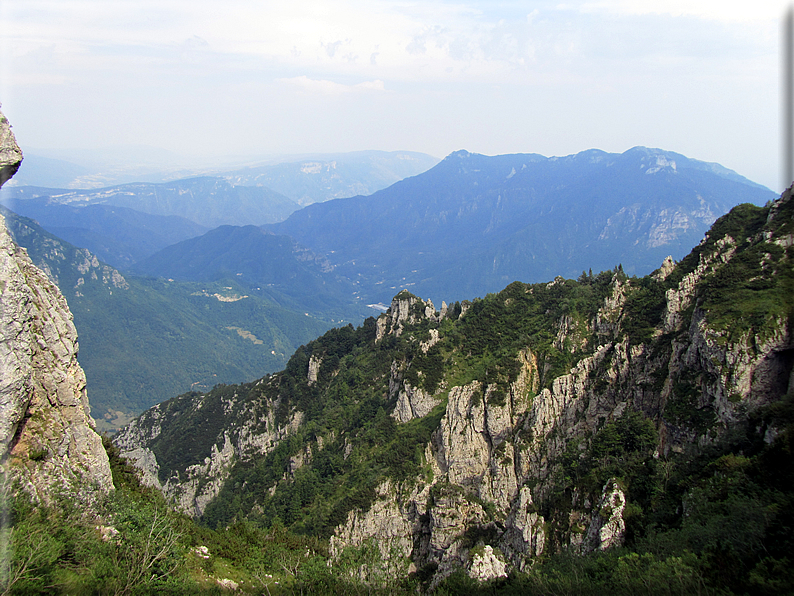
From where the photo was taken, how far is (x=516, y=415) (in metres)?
46.6

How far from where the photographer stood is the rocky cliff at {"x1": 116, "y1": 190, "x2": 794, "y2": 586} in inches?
1226

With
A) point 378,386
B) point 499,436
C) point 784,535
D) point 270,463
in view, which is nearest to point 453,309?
point 378,386

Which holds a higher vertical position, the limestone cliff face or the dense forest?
the limestone cliff face

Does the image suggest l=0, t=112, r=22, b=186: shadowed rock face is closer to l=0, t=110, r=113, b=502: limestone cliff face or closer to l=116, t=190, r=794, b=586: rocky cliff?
l=0, t=110, r=113, b=502: limestone cliff face

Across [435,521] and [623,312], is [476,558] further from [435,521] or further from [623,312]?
[623,312]

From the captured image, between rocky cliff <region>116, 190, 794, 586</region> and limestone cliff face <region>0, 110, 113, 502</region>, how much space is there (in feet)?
55.0

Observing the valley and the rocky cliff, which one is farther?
the rocky cliff

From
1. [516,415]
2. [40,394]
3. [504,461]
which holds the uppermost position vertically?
[40,394]

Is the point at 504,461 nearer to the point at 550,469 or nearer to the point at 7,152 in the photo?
the point at 550,469

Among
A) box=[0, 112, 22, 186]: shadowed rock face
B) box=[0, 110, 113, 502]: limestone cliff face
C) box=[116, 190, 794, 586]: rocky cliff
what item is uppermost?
box=[0, 112, 22, 186]: shadowed rock face

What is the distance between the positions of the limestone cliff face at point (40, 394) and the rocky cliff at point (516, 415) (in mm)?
16770

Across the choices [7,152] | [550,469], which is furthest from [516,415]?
[7,152]

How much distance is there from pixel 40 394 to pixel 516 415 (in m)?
36.1

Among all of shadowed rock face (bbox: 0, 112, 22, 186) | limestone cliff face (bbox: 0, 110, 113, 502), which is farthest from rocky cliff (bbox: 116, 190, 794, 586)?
shadowed rock face (bbox: 0, 112, 22, 186)
